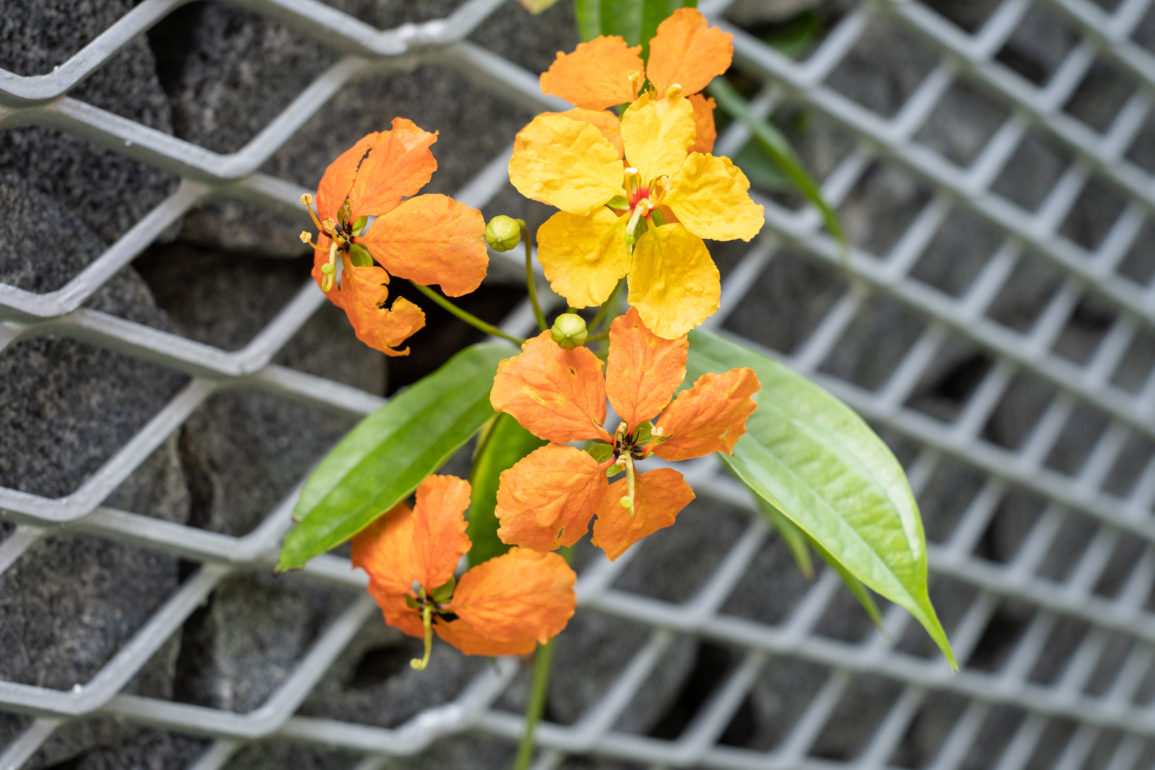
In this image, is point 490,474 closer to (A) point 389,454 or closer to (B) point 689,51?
(A) point 389,454

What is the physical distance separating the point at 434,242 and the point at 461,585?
0.19m

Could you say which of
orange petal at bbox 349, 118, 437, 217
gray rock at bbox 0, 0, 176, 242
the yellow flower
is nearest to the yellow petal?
the yellow flower

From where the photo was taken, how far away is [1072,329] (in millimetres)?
1395

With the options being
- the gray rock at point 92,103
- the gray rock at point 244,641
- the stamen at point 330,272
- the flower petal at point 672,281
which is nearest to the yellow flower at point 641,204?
the flower petal at point 672,281

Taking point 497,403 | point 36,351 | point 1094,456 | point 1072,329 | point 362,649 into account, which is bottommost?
point 362,649

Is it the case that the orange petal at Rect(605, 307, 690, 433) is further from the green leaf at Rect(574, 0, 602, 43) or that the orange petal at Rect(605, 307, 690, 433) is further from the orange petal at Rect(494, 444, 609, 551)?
the green leaf at Rect(574, 0, 602, 43)

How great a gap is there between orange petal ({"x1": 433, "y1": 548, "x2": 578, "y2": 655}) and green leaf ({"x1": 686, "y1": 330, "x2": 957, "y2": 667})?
0.12 metres

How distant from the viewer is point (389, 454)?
0.56m

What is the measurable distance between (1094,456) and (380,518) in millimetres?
1188

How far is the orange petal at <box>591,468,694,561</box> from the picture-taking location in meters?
0.45

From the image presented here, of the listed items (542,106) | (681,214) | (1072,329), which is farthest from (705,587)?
(1072,329)

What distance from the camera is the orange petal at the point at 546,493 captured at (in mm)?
430

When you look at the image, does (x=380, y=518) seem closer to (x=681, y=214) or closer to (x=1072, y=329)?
(x=681, y=214)

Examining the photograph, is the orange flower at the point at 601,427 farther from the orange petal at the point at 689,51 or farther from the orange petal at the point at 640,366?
the orange petal at the point at 689,51
